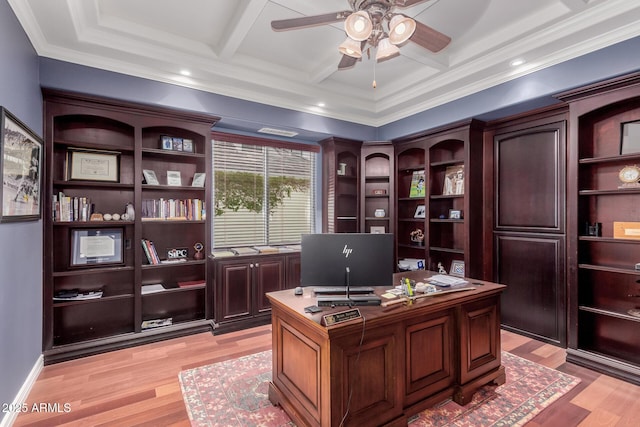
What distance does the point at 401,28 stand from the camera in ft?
6.16

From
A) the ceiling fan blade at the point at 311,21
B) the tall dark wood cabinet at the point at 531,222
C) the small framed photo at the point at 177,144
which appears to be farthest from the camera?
the small framed photo at the point at 177,144

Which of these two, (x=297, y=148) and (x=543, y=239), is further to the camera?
(x=297, y=148)

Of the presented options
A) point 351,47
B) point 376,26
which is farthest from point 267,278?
point 376,26

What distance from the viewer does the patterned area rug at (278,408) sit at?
2031 mm

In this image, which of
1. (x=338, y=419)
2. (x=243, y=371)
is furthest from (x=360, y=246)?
(x=243, y=371)

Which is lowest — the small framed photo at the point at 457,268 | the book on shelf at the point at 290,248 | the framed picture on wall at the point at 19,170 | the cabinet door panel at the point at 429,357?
the cabinet door panel at the point at 429,357

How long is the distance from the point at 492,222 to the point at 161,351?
3.98 meters

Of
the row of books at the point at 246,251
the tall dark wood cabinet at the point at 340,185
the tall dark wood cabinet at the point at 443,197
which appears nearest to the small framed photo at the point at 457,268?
the tall dark wood cabinet at the point at 443,197

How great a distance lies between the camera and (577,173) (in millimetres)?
2824

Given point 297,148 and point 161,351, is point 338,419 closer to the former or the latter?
point 161,351

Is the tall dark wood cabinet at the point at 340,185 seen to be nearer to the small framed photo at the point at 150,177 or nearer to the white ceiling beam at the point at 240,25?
the white ceiling beam at the point at 240,25

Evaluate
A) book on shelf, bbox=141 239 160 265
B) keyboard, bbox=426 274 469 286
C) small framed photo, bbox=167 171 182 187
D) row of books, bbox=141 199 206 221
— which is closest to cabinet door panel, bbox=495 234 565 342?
keyboard, bbox=426 274 469 286

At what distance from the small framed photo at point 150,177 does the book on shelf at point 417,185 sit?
3357 millimetres

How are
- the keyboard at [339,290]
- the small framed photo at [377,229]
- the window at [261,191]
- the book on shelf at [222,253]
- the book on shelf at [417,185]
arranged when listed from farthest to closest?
1. the small framed photo at [377,229]
2. the book on shelf at [417,185]
3. the window at [261,191]
4. the book on shelf at [222,253]
5. the keyboard at [339,290]
